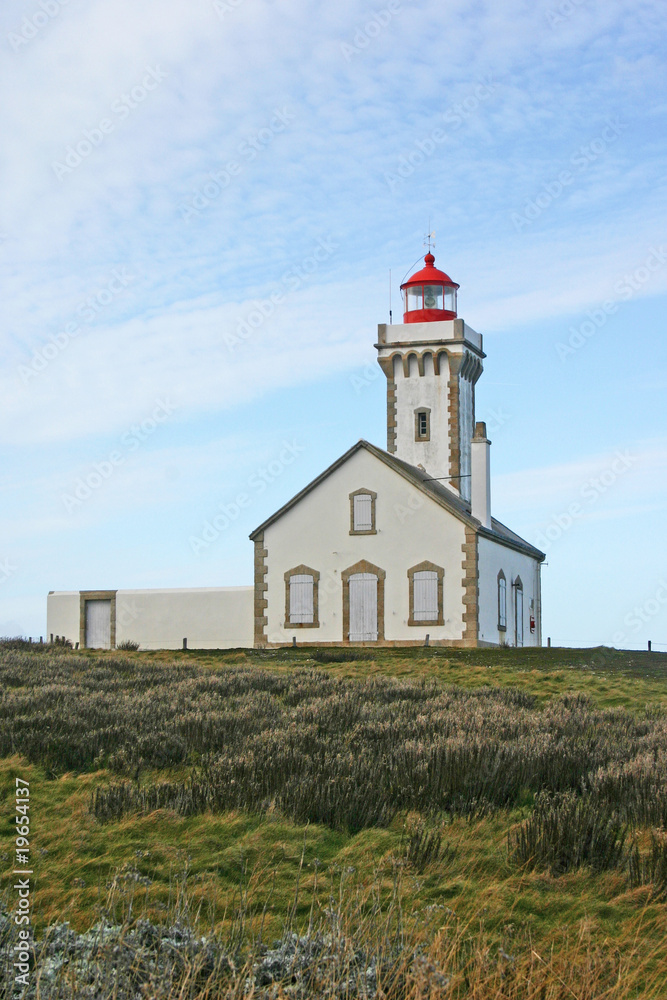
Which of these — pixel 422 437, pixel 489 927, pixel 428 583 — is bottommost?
pixel 489 927

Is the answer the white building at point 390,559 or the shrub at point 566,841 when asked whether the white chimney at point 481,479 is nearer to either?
the white building at point 390,559

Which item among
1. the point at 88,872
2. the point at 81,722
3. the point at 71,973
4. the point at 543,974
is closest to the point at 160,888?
the point at 88,872

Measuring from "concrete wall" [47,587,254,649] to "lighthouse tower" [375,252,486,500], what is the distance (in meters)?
7.14

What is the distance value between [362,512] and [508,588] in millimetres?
5611

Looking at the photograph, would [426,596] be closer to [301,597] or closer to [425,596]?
[425,596]

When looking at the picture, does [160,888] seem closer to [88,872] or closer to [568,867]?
[88,872]

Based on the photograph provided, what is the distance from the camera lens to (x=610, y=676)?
20016mm

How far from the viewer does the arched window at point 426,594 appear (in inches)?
1173

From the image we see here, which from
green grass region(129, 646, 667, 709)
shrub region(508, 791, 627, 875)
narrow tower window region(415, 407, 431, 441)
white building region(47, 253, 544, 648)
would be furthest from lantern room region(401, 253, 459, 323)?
shrub region(508, 791, 627, 875)

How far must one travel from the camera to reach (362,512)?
3084 cm

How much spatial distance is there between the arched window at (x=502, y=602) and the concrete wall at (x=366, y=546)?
2.75m

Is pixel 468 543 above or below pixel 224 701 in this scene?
above

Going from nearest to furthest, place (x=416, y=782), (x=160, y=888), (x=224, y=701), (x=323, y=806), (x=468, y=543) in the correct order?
(x=160, y=888)
(x=323, y=806)
(x=416, y=782)
(x=224, y=701)
(x=468, y=543)

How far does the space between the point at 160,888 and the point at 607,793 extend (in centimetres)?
374
